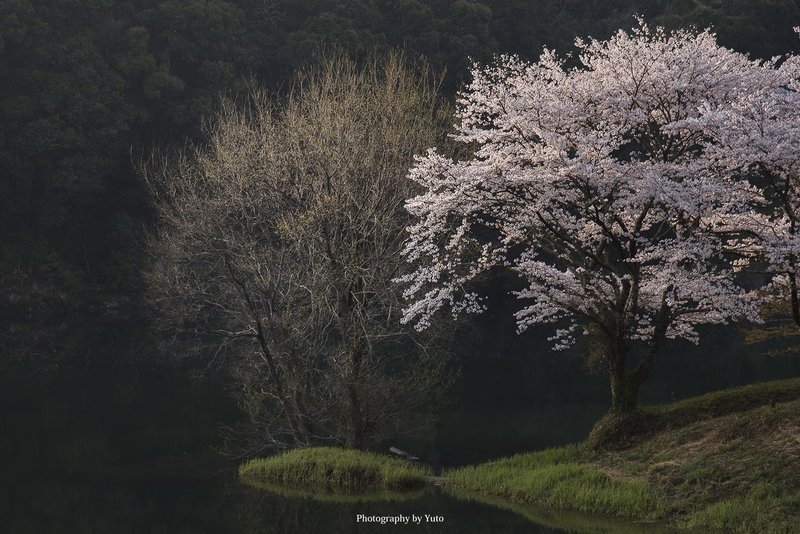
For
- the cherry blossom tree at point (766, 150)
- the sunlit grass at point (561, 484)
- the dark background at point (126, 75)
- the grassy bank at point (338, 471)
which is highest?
the dark background at point (126, 75)

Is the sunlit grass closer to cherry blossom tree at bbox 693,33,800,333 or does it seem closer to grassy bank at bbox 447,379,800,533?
grassy bank at bbox 447,379,800,533

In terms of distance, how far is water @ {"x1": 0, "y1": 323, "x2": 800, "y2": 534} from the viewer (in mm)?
20016

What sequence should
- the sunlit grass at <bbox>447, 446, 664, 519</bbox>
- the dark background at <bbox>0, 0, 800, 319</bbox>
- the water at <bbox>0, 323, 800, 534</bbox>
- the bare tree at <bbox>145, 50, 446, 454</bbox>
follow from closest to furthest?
the sunlit grass at <bbox>447, 446, 664, 519</bbox>, the water at <bbox>0, 323, 800, 534</bbox>, the bare tree at <bbox>145, 50, 446, 454</bbox>, the dark background at <bbox>0, 0, 800, 319</bbox>

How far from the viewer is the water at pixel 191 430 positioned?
20016 mm

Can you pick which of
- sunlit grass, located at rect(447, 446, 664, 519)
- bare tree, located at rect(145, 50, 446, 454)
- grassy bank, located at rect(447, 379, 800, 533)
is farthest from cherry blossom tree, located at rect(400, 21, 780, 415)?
bare tree, located at rect(145, 50, 446, 454)

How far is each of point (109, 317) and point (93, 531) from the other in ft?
125

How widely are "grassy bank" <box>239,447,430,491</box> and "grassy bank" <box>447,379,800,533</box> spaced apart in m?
1.23

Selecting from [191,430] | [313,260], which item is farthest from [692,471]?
[191,430]

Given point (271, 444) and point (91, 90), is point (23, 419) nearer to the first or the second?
point (271, 444)

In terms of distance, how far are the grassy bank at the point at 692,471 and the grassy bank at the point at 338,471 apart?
1.23m

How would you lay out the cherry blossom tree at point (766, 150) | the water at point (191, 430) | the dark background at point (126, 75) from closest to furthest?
1. the cherry blossom tree at point (766, 150)
2. the water at point (191, 430)
3. the dark background at point (126, 75)

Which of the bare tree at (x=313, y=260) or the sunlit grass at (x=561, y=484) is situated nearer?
the sunlit grass at (x=561, y=484)

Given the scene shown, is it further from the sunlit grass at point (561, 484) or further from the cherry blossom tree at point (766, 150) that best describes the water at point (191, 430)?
the cherry blossom tree at point (766, 150)

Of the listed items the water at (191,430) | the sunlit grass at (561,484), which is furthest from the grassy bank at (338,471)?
the sunlit grass at (561,484)
